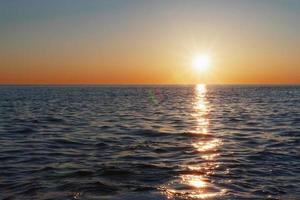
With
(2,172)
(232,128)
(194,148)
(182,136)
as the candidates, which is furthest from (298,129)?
(2,172)

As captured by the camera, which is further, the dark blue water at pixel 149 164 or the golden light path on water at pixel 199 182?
the dark blue water at pixel 149 164

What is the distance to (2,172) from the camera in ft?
48.7

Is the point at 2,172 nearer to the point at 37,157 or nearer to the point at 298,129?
the point at 37,157

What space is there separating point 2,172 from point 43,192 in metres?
3.30

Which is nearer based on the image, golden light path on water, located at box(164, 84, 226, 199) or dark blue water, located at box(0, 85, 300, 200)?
golden light path on water, located at box(164, 84, 226, 199)

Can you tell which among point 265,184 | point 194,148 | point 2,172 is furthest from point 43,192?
point 194,148

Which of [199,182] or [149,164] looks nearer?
[199,182]

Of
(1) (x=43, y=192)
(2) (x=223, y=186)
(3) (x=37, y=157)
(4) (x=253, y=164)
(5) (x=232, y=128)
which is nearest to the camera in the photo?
(1) (x=43, y=192)

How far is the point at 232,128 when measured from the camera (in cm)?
3039

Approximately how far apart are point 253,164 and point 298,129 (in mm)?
13609

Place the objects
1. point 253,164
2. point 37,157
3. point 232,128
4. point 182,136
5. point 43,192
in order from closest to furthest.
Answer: point 43,192 < point 253,164 < point 37,157 < point 182,136 < point 232,128

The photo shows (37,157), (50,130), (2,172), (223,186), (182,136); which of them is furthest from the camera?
(50,130)

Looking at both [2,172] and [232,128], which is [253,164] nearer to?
[2,172]

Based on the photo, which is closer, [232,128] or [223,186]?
[223,186]
